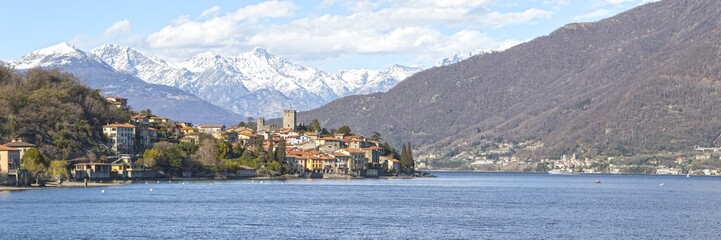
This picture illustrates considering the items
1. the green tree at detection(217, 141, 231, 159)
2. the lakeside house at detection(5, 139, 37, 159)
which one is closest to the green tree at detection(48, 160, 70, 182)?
the lakeside house at detection(5, 139, 37, 159)

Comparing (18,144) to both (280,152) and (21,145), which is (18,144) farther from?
(280,152)

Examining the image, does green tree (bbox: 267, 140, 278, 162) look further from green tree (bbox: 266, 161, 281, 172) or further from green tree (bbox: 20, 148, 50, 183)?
green tree (bbox: 20, 148, 50, 183)

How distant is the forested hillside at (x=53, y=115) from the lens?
150 m

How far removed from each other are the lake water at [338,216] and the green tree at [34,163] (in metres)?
9.60

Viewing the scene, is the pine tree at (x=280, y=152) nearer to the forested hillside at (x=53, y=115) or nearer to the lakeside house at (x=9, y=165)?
the forested hillside at (x=53, y=115)

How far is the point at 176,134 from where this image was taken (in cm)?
19450

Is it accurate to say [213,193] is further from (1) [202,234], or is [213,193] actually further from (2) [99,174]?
(1) [202,234]

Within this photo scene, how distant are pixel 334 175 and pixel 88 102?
43707mm

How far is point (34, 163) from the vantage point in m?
132

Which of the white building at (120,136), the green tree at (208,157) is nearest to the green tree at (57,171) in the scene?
the white building at (120,136)

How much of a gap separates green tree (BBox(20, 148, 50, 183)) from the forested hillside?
1238 cm

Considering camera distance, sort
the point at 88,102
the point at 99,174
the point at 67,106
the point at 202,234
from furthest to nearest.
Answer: the point at 88,102
the point at 67,106
the point at 99,174
the point at 202,234

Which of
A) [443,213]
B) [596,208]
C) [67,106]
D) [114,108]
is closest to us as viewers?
[443,213]

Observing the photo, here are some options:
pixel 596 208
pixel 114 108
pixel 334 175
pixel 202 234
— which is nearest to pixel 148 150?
pixel 114 108
